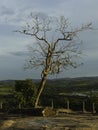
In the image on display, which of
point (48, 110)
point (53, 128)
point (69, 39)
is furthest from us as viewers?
point (69, 39)

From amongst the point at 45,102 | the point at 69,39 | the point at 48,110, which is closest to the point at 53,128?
the point at 48,110

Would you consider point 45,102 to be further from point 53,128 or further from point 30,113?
point 53,128

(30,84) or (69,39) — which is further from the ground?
(69,39)

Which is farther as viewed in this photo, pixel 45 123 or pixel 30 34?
pixel 30 34

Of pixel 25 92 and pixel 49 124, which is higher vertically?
pixel 25 92

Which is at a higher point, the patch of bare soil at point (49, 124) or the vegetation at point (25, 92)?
the vegetation at point (25, 92)

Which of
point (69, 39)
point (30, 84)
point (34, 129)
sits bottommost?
point (34, 129)

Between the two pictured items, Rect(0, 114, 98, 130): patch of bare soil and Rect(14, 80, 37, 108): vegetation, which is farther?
Rect(14, 80, 37, 108): vegetation

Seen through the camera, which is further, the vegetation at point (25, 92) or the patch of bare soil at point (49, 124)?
the vegetation at point (25, 92)

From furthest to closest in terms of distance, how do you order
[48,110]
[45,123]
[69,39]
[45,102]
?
[45,102], [69,39], [48,110], [45,123]

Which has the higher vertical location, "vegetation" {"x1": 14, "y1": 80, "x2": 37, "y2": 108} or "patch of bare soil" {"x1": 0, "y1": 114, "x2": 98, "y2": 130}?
"vegetation" {"x1": 14, "y1": 80, "x2": 37, "y2": 108}

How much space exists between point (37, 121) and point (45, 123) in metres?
0.80

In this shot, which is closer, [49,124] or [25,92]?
[49,124]

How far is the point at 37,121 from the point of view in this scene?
19312 mm
